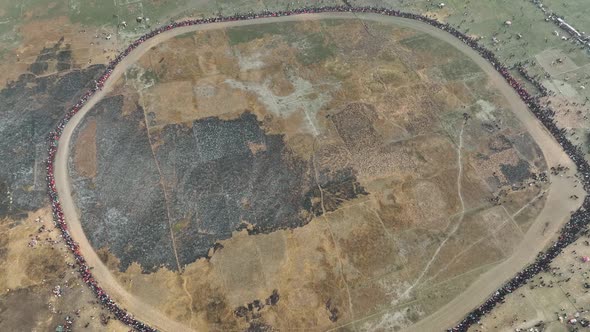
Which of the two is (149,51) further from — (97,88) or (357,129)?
(357,129)

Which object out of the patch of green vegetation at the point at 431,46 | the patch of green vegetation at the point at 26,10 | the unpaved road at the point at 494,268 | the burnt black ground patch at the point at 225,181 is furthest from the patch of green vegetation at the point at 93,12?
the patch of green vegetation at the point at 431,46

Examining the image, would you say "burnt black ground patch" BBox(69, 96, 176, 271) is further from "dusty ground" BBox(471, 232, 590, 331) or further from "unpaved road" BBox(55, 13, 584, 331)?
"dusty ground" BBox(471, 232, 590, 331)

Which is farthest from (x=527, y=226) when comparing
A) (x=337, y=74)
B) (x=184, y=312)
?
(x=184, y=312)

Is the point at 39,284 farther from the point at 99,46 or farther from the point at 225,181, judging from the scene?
the point at 99,46

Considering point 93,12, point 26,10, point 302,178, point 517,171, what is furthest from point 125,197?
point 517,171

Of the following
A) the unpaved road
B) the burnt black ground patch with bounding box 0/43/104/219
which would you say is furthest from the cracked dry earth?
the burnt black ground patch with bounding box 0/43/104/219

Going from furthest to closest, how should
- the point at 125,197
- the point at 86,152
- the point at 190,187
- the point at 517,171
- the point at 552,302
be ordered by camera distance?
the point at 86,152
the point at 517,171
the point at 190,187
the point at 125,197
the point at 552,302
